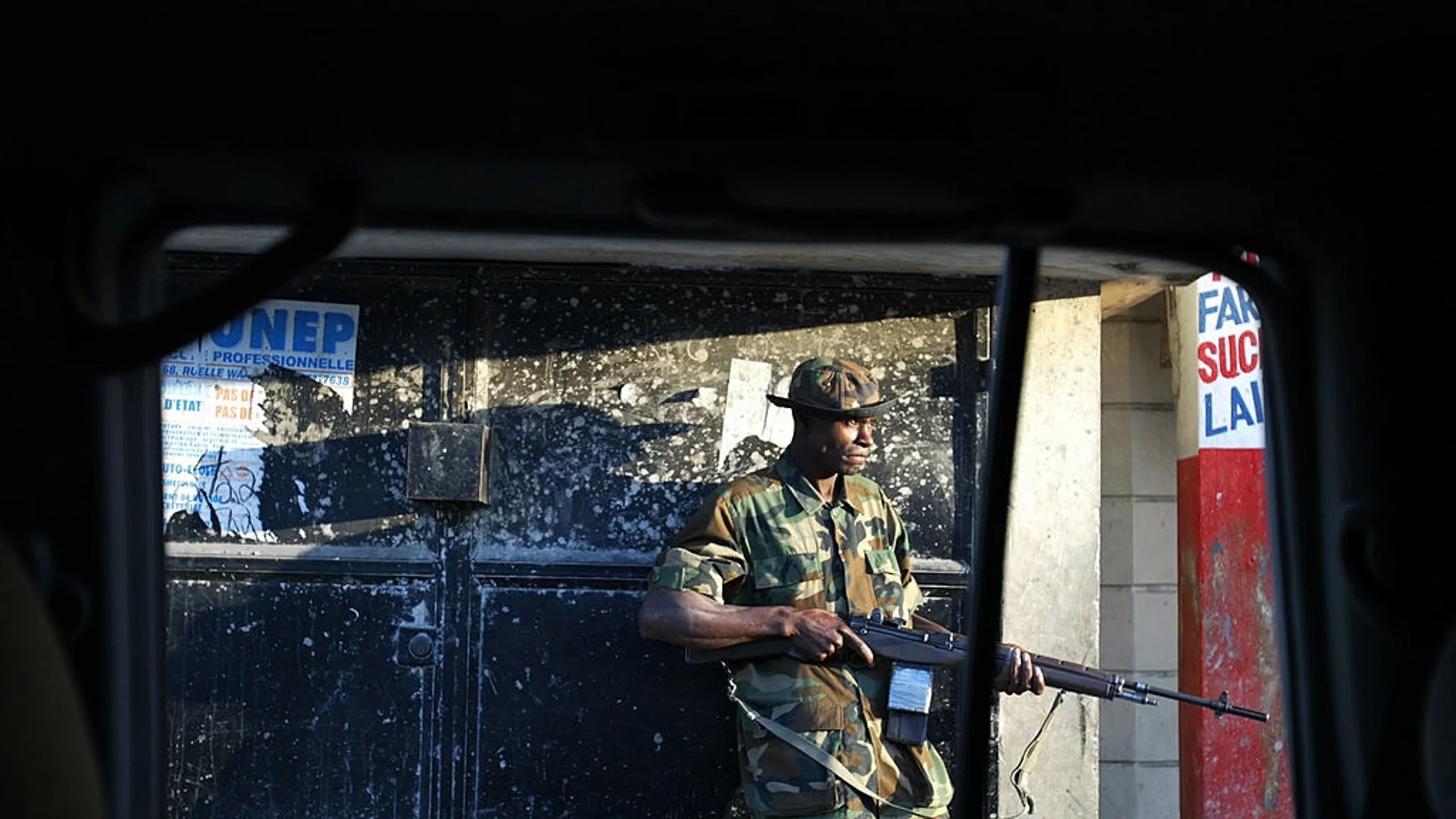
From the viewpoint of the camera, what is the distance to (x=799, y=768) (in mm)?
3861

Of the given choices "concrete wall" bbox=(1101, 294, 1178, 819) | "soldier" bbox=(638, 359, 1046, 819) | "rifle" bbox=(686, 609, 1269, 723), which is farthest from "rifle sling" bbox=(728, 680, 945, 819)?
"concrete wall" bbox=(1101, 294, 1178, 819)

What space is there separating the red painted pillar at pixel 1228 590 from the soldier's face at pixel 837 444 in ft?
5.24

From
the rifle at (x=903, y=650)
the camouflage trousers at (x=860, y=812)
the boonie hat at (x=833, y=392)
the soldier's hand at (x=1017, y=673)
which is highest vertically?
the boonie hat at (x=833, y=392)

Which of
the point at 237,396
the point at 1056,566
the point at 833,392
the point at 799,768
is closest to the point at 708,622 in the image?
the point at 799,768

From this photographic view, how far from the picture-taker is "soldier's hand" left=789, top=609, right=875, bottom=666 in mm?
3801

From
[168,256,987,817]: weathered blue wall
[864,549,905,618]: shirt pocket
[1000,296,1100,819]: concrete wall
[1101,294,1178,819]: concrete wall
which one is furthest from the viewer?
[1101,294,1178,819]: concrete wall

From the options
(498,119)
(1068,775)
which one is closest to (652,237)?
(498,119)

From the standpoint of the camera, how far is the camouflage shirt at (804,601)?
3871 mm

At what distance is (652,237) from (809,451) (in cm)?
302

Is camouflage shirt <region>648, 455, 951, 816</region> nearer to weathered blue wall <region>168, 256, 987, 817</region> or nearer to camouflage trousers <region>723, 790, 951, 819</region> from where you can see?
camouflage trousers <region>723, 790, 951, 819</region>

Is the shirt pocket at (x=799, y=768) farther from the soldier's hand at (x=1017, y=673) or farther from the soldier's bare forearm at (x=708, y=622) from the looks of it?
the soldier's hand at (x=1017, y=673)

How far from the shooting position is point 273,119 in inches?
38.8

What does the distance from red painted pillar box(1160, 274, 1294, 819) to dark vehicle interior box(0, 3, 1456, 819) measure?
4.01m

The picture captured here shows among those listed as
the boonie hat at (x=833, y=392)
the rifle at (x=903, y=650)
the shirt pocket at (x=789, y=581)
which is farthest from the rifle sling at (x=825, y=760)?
the boonie hat at (x=833, y=392)
